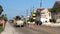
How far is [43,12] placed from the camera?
144250 millimetres

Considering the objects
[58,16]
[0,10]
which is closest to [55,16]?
[58,16]

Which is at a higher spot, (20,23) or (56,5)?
(56,5)

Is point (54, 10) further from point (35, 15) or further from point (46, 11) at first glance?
point (35, 15)

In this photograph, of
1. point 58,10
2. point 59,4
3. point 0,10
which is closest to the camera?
point 58,10

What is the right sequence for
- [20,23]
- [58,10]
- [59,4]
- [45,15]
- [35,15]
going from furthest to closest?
[35,15], [45,15], [59,4], [58,10], [20,23]

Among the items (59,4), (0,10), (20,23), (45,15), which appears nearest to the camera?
(20,23)

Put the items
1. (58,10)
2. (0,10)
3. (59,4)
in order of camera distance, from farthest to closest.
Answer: (0,10) → (59,4) → (58,10)

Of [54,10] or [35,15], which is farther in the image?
[35,15]

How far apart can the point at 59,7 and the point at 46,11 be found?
38.6 m

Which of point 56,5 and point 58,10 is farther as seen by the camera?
point 56,5

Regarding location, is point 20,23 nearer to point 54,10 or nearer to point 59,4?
point 54,10

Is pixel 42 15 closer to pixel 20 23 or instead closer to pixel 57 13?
pixel 57 13

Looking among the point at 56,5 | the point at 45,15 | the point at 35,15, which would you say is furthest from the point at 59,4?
the point at 35,15

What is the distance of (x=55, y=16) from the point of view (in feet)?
347
